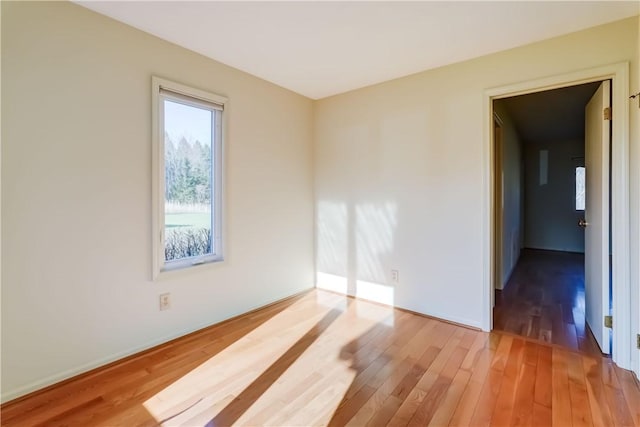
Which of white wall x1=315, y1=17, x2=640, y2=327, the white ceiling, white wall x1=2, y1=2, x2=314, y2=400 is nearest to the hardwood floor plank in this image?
white wall x1=315, y1=17, x2=640, y2=327

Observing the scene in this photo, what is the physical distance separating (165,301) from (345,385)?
1526 millimetres

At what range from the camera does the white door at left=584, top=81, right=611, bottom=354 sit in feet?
7.34

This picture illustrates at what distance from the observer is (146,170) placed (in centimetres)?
234

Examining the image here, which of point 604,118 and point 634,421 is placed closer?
point 634,421

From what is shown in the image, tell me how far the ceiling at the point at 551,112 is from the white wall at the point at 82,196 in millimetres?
3579

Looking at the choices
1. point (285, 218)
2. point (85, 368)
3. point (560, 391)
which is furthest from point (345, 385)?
point (285, 218)

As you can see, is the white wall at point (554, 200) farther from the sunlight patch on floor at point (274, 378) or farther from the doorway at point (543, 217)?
the sunlight patch on floor at point (274, 378)

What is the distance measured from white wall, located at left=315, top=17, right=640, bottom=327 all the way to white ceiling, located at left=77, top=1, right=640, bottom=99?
7.3 inches

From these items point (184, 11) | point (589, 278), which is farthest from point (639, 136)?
point (184, 11)

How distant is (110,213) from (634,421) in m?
3.28

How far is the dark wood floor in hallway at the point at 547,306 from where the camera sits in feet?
8.50

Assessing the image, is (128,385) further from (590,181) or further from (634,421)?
(590,181)

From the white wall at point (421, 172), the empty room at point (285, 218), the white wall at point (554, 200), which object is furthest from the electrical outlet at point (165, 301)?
the white wall at point (554, 200)

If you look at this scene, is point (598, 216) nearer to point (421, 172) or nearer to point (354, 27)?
point (421, 172)
